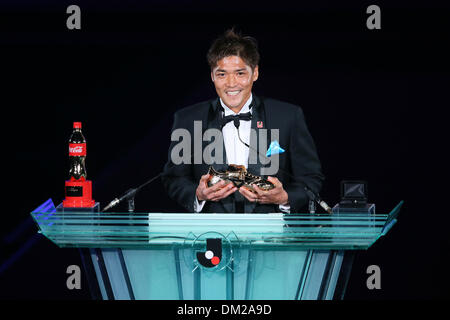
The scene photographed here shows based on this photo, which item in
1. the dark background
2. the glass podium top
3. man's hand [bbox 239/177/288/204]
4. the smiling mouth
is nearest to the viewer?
the glass podium top

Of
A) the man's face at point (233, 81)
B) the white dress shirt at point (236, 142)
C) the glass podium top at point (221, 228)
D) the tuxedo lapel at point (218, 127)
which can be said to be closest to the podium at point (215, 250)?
the glass podium top at point (221, 228)

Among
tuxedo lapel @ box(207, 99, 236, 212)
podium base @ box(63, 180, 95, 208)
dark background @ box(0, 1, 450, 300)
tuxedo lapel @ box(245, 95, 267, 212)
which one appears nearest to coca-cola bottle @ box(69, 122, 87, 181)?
podium base @ box(63, 180, 95, 208)

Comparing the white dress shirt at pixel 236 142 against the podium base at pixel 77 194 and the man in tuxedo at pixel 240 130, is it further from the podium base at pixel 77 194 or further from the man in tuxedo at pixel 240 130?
the podium base at pixel 77 194

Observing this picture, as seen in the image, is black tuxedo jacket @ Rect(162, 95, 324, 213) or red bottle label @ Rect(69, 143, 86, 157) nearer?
red bottle label @ Rect(69, 143, 86, 157)

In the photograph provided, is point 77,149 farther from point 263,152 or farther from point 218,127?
point 263,152

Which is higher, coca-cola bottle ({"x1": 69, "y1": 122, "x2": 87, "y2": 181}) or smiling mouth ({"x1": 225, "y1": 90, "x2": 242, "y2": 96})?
smiling mouth ({"x1": 225, "y1": 90, "x2": 242, "y2": 96})

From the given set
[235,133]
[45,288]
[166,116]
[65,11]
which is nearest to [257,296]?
[235,133]

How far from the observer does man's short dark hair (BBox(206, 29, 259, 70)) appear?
4625 mm

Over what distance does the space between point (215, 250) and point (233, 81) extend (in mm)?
1383

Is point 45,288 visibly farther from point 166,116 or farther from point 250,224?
point 250,224

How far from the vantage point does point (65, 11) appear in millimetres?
4797

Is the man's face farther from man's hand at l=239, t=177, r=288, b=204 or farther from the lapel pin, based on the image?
man's hand at l=239, t=177, r=288, b=204

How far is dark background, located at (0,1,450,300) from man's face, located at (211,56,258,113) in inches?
4.3

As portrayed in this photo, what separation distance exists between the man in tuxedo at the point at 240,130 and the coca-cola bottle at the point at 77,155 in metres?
0.62
